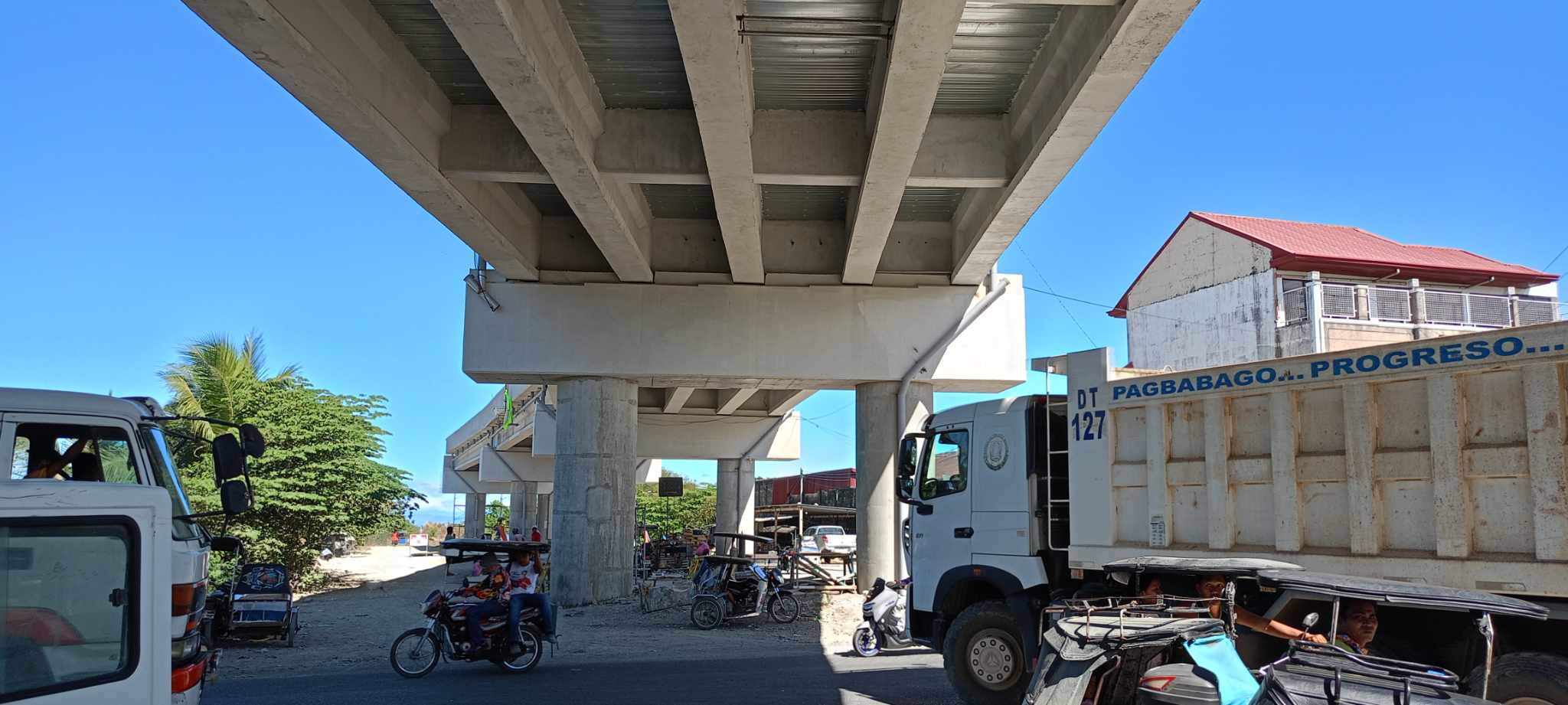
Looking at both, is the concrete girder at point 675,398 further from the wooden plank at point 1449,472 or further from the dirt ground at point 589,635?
the wooden plank at point 1449,472

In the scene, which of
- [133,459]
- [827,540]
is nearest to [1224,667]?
[133,459]

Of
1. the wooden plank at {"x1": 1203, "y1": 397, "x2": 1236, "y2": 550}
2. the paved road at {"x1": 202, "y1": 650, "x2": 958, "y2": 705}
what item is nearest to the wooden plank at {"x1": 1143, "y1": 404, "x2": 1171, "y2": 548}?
the wooden plank at {"x1": 1203, "y1": 397, "x2": 1236, "y2": 550}

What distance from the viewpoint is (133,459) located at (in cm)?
639

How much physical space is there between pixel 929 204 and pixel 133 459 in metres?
13.9

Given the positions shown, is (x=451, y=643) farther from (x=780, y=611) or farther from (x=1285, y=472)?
(x=1285, y=472)

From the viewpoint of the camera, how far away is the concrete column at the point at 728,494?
4088cm

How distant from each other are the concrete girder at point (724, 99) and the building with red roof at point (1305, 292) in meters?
21.4

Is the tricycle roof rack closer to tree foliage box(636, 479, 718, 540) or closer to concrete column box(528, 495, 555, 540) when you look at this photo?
concrete column box(528, 495, 555, 540)

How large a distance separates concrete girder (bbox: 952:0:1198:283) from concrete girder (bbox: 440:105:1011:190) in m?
0.61

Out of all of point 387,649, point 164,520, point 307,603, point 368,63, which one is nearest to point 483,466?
point 307,603

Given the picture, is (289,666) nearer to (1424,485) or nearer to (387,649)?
(387,649)

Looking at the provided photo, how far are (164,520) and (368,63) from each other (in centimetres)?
828

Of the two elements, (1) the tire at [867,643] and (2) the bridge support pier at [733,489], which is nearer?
(1) the tire at [867,643]

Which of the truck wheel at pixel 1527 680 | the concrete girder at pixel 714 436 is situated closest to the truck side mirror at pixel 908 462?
the truck wheel at pixel 1527 680
